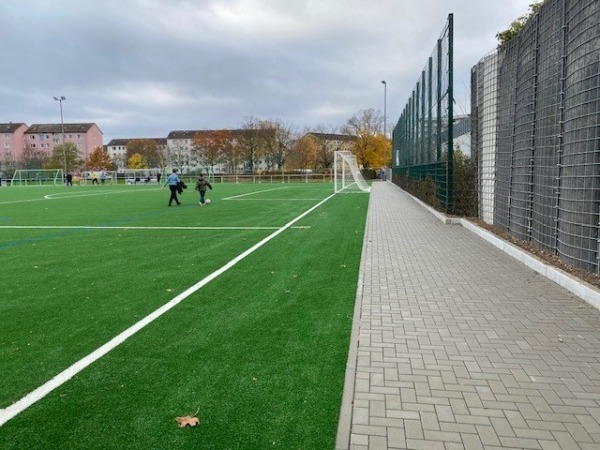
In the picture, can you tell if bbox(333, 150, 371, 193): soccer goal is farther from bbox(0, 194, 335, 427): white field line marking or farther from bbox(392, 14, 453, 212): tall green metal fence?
bbox(0, 194, 335, 427): white field line marking

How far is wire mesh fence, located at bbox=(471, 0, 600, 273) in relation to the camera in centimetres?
641

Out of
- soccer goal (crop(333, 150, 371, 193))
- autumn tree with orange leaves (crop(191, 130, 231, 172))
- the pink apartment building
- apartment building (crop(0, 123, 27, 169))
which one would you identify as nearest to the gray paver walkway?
soccer goal (crop(333, 150, 371, 193))

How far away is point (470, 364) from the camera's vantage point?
4.11 m

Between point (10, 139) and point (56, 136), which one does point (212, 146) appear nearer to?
point (56, 136)

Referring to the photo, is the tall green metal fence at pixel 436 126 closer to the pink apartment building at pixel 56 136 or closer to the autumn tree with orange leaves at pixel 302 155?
the autumn tree with orange leaves at pixel 302 155

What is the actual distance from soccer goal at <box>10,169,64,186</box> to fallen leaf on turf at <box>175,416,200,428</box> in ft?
236

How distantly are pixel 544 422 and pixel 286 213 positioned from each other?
601 inches

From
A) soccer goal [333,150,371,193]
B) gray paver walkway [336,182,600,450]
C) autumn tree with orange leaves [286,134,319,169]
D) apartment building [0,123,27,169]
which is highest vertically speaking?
apartment building [0,123,27,169]

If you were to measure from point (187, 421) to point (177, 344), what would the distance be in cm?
153

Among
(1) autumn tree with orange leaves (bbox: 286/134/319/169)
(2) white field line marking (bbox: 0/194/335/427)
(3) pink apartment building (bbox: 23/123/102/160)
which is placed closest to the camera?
(2) white field line marking (bbox: 0/194/335/427)

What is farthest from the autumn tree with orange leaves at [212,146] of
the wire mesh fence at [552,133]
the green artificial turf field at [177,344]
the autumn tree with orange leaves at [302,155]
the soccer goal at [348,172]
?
the green artificial turf field at [177,344]

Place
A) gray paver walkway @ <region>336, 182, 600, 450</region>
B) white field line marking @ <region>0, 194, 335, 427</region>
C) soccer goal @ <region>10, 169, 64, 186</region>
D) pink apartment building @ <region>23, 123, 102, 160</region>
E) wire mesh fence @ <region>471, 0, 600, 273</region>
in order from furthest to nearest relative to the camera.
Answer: pink apartment building @ <region>23, 123, 102, 160</region> → soccer goal @ <region>10, 169, 64, 186</region> → wire mesh fence @ <region>471, 0, 600, 273</region> → white field line marking @ <region>0, 194, 335, 427</region> → gray paver walkway @ <region>336, 182, 600, 450</region>

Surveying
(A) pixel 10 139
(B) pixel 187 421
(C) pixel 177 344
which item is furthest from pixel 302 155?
(A) pixel 10 139

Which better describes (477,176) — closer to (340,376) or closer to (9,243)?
→ (340,376)
